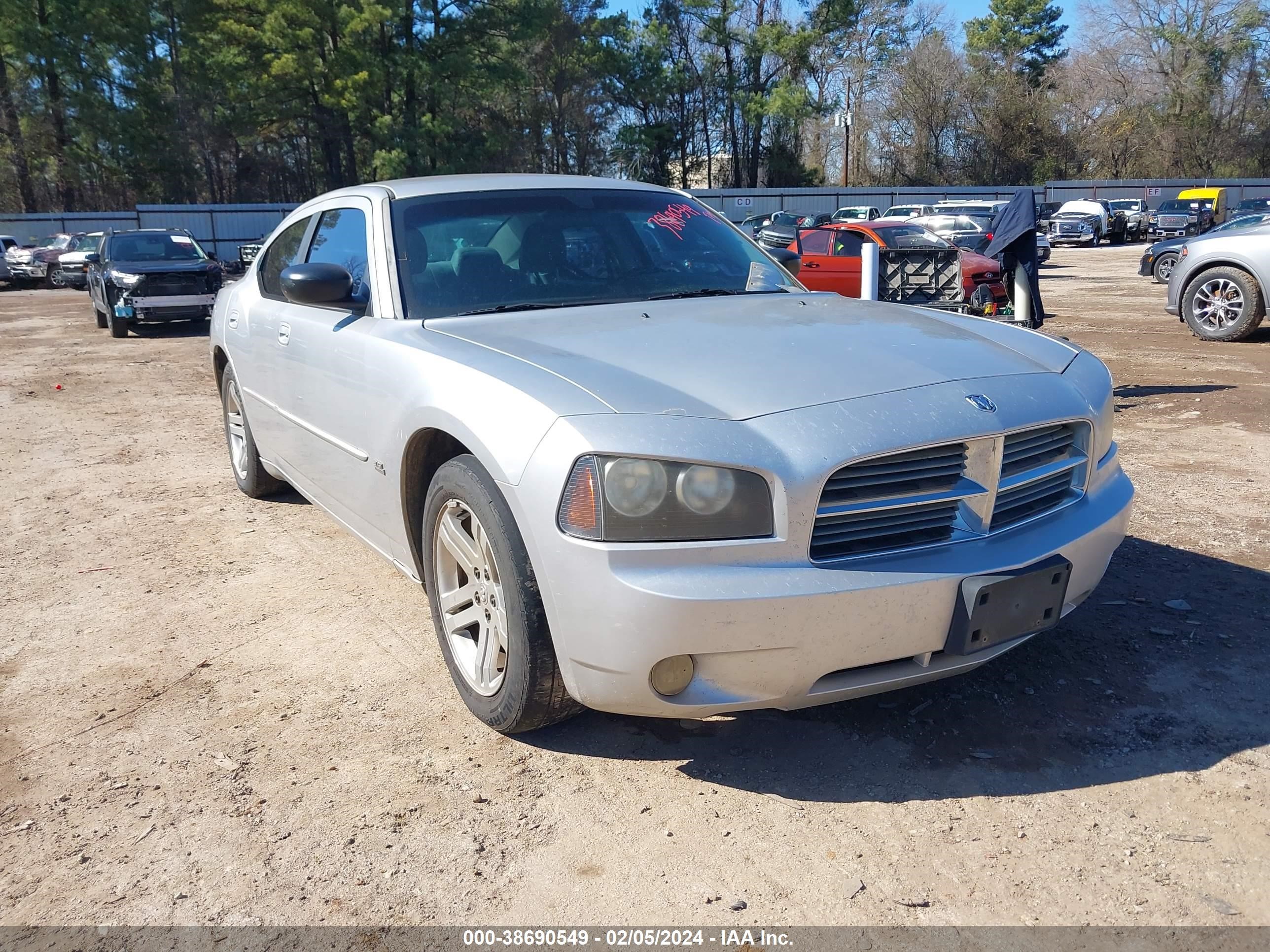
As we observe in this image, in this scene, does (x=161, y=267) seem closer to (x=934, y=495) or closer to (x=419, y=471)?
(x=419, y=471)

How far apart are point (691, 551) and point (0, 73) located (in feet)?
157

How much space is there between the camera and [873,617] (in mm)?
2545

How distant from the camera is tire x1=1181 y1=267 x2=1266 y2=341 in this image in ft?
37.3

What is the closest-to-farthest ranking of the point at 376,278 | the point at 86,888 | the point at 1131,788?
1. the point at 86,888
2. the point at 1131,788
3. the point at 376,278

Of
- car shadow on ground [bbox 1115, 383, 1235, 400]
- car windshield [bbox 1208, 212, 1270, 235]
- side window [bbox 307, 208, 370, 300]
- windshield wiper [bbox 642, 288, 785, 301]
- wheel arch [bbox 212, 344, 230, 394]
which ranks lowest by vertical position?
car shadow on ground [bbox 1115, 383, 1235, 400]

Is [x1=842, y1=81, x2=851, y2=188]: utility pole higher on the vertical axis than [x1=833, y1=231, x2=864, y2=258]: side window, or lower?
higher

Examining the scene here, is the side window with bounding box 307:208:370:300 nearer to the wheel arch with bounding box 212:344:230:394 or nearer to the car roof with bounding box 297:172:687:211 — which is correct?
the car roof with bounding box 297:172:687:211

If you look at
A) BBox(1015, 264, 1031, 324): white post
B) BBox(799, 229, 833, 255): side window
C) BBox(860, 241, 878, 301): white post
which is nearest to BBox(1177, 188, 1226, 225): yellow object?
BBox(799, 229, 833, 255): side window

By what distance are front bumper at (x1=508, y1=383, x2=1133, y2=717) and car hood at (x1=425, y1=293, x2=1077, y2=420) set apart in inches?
7.9

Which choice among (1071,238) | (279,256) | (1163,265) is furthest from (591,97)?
(279,256)

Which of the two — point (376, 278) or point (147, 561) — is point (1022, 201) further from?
point (147, 561)

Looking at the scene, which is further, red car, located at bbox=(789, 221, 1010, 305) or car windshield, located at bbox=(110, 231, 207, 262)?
car windshield, located at bbox=(110, 231, 207, 262)

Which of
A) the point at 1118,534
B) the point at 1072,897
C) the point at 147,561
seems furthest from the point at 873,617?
the point at 147,561

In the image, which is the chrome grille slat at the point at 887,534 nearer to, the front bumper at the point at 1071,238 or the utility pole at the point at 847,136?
the front bumper at the point at 1071,238
